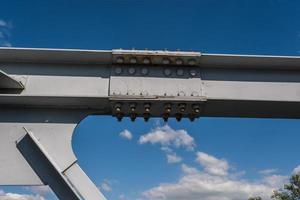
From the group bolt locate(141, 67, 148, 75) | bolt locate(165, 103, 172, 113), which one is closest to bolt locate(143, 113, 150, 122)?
bolt locate(165, 103, 172, 113)

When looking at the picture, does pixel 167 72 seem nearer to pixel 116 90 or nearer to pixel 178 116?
pixel 178 116

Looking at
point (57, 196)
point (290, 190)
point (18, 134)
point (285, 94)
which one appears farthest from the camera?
point (290, 190)

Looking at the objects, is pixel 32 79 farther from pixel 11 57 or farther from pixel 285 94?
pixel 285 94

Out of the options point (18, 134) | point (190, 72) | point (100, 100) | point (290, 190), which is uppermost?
point (290, 190)


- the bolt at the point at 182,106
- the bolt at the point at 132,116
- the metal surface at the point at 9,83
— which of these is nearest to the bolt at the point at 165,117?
the bolt at the point at 182,106

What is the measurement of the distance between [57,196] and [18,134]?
0.89 metres

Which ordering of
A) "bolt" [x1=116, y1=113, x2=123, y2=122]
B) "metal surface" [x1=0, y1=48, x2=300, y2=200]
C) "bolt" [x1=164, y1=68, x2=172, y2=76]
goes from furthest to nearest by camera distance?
"bolt" [x1=164, y1=68, x2=172, y2=76] → "bolt" [x1=116, y1=113, x2=123, y2=122] → "metal surface" [x1=0, y1=48, x2=300, y2=200]

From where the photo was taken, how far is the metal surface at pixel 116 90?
4234 millimetres

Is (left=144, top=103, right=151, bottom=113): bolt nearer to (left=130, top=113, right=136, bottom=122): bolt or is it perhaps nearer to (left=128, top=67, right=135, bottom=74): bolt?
(left=130, top=113, right=136, bottom=122): bolt

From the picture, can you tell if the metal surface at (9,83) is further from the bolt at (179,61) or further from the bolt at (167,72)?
the bolt at (179,61)

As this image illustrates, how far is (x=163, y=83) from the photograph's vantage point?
4426 mm

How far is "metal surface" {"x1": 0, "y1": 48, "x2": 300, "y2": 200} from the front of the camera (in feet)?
13.9

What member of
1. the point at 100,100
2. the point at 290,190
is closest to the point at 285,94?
the point at 100,100

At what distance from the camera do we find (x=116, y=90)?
14.2ft
